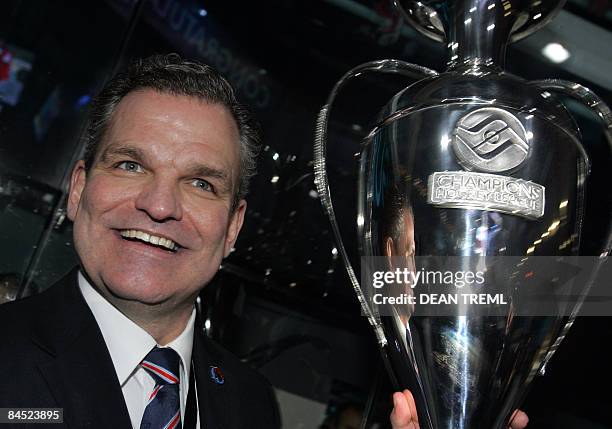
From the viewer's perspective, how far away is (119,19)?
157 centimetres

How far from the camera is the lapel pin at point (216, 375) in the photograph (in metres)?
1.23

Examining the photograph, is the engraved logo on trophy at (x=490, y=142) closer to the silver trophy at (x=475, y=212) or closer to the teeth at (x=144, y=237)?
the silver trophy at (x=475, y=212)

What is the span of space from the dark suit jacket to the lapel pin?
0.05 m

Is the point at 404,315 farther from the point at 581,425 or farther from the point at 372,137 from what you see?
the point at 581,425

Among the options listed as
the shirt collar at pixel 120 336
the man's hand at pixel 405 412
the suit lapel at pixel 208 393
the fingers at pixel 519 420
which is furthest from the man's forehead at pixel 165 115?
the fingers at pixel 519 420

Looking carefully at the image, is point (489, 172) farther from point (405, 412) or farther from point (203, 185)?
point (203, 185)

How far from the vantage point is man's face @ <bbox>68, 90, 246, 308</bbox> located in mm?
1053

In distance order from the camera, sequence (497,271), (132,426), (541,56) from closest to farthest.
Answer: (497,271)
(132,426)
(541,56)

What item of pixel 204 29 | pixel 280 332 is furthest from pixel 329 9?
pixel 280 332

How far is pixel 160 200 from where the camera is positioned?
3.45 ft

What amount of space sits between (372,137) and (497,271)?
0.25m

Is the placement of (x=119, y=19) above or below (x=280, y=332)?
above

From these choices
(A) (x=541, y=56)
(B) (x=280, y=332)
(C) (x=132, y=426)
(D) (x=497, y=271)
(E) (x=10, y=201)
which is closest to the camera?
(D) (x=497, y=271)

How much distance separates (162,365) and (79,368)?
5.4 inches
